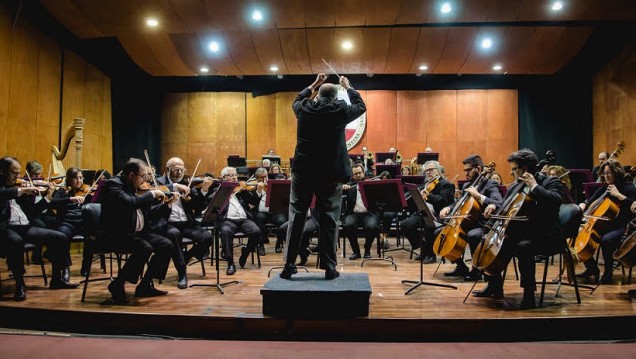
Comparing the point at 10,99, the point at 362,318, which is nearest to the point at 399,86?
the point at 10,99

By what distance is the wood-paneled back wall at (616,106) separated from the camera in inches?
351

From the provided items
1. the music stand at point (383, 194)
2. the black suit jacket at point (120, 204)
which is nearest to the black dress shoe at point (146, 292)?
the black suit jacket at point (120, 204)

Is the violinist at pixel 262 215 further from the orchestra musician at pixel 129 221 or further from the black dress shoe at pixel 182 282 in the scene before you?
the orchestra musician at pixel 129 221

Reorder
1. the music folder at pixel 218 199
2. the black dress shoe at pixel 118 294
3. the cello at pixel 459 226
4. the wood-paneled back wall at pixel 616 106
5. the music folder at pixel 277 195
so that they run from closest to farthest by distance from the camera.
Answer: the black dress shoe at pixel 118 294, the music folder at pixel 218 199, the cello at pixel 459 226, the music folder at pixel 277 195, the wood-paneled back wall at pixel 616 106

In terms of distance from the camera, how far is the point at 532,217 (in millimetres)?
3273

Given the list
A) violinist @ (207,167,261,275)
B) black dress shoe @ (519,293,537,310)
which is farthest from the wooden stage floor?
violinist @ (207,167,261,275)

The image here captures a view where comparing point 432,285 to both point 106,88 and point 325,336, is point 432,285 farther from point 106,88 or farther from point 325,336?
point 106,88

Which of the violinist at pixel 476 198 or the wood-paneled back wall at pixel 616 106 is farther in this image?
the wood-paneled back wall at pixel 616 106

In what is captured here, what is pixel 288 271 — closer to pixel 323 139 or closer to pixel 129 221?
pixel 323 139

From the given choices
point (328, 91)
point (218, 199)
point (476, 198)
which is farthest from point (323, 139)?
point (476, 198)

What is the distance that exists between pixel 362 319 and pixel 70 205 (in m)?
3.15

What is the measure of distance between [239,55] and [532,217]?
7.76 meters

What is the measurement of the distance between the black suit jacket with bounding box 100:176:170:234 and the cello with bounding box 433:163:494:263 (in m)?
2.51

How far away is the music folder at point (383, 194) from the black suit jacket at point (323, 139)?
150cm
